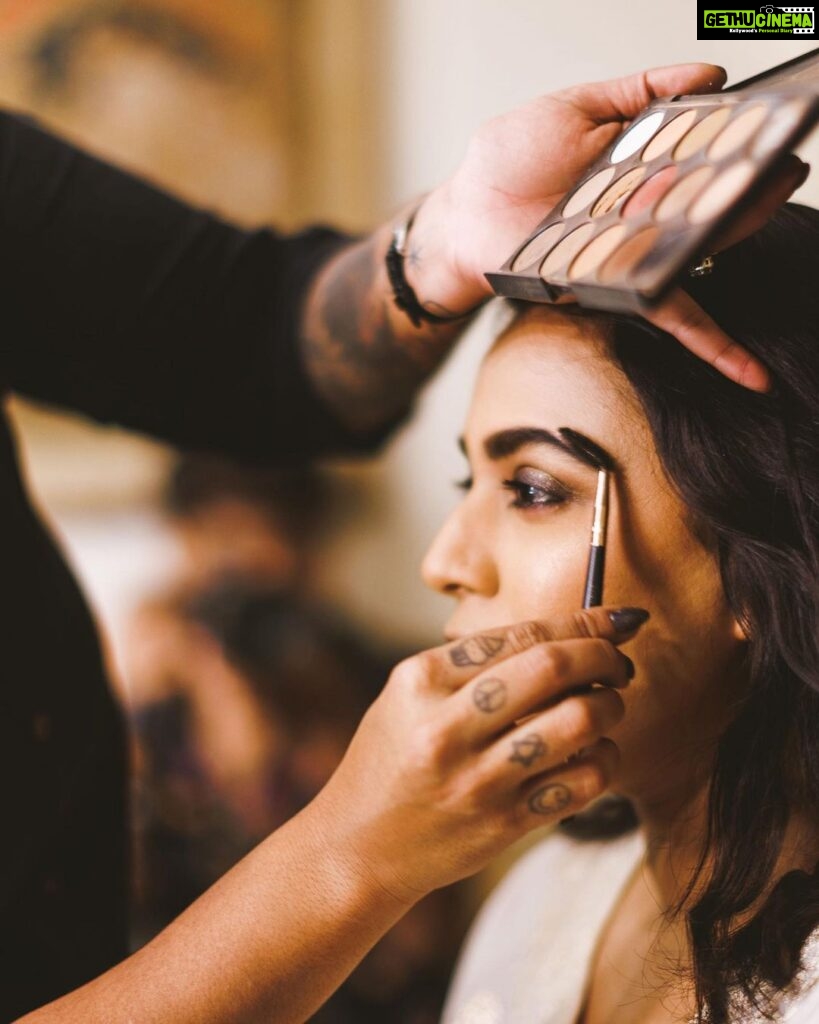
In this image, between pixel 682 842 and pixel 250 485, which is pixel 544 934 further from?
pixel 250 485

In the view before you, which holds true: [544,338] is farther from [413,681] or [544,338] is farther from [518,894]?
[518,894]

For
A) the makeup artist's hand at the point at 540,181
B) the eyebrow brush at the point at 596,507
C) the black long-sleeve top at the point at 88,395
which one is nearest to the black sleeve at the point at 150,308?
the black long-sleeve top at the point at 88,395

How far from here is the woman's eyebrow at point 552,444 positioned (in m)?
0.77

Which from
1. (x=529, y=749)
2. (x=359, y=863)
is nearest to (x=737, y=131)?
(x=529, y=749)

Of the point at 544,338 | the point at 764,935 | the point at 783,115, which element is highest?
the point at 783,115

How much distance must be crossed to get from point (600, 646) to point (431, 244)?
0.48 meters

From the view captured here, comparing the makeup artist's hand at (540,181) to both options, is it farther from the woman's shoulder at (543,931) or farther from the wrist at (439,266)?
the woman's shoulder at (543,931)

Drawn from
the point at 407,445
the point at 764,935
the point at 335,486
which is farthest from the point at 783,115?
the point at 335,486

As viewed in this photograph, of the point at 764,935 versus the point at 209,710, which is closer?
the point at 764,935

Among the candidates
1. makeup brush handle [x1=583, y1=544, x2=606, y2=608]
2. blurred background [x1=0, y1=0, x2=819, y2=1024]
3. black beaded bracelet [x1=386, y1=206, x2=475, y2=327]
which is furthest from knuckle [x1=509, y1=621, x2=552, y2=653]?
blurred background [x1=0, y1=0, x2=819, y2=1024]

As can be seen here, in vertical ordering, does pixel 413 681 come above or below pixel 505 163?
below

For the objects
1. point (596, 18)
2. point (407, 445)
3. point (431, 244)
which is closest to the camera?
point (431, 244)

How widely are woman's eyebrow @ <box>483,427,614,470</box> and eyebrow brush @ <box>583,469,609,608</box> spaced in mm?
11

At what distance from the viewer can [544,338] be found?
81 cm
